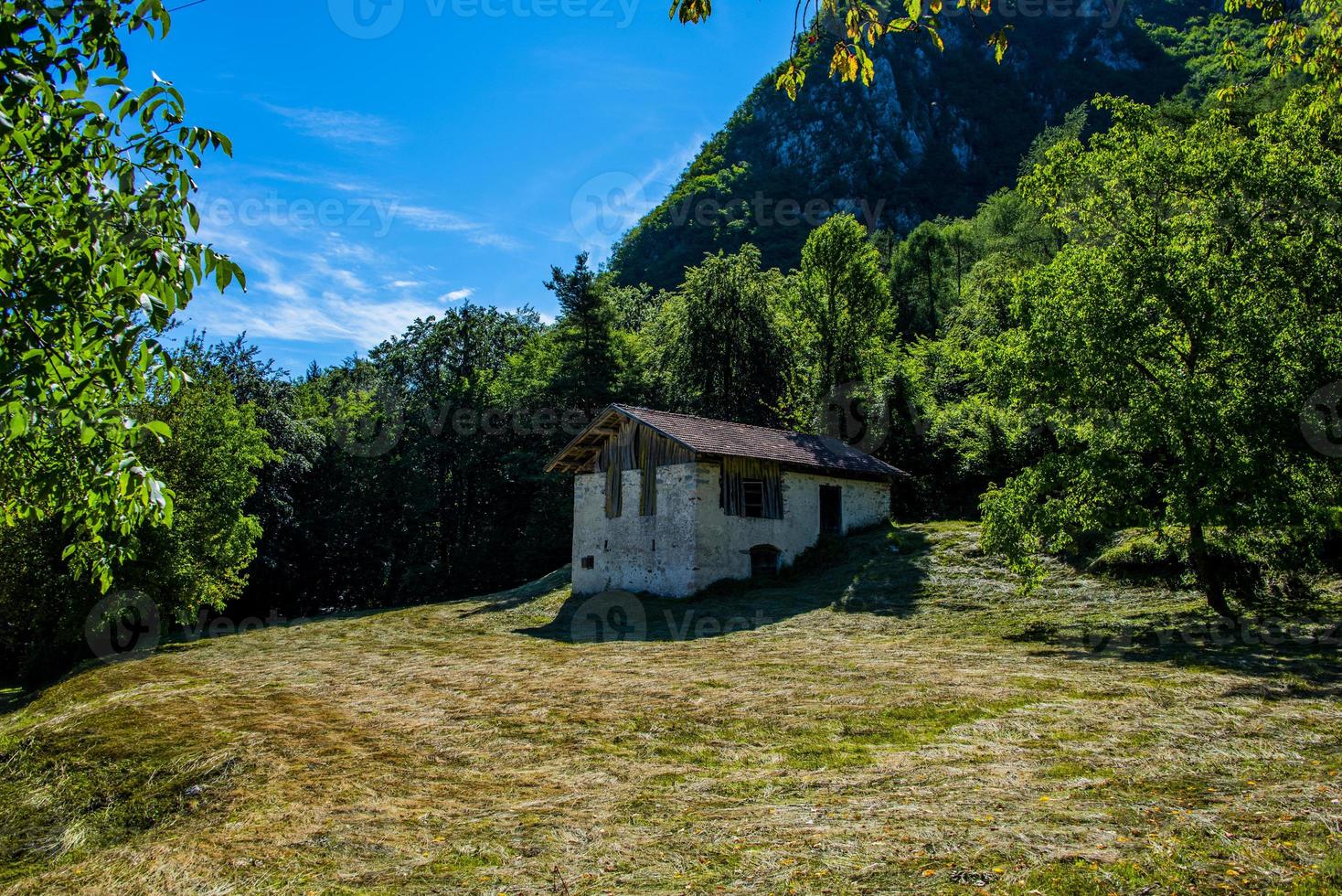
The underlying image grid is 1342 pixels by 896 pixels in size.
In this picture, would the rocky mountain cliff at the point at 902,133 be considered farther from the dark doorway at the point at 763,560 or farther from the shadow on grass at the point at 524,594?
the dark doorway at the point at 763,560

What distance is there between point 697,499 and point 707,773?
16.8 meters

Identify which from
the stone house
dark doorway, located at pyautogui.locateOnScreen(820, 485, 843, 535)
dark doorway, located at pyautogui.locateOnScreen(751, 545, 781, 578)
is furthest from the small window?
dark doorway, located at pyautogui.locateOnScreen(820, 485, 843, 535)

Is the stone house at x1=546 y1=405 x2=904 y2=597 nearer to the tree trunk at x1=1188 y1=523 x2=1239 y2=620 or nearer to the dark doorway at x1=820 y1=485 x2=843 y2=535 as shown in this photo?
the dark doorway at x1=820 y1=485 x2=843 y2=535

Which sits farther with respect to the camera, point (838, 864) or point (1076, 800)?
point (1076, 800)

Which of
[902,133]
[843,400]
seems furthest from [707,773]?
[902,133]

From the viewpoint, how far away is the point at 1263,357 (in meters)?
14.2

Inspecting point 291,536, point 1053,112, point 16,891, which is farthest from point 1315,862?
point 1053,112

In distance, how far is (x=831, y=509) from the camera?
27.7 metres

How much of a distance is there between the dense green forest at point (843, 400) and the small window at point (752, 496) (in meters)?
7.15

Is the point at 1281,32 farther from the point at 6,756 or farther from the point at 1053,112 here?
the point at 1053,112

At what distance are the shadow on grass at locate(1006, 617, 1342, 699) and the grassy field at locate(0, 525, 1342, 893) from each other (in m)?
0.10

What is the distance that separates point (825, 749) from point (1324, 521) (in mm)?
12198

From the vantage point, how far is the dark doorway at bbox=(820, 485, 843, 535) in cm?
2739

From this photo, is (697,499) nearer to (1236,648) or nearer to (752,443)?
(752,443)
